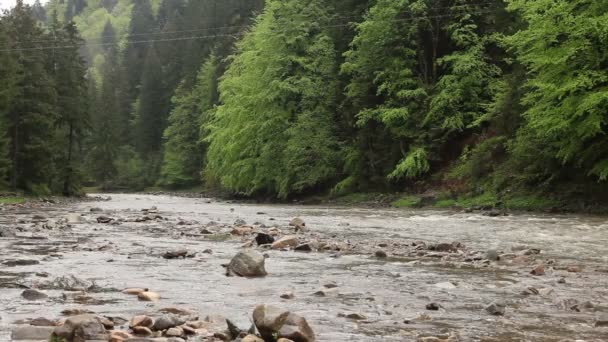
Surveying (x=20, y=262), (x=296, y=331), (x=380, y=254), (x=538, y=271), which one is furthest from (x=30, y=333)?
(x=380, y=254)

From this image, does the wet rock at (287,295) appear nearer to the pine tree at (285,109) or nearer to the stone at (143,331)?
the stone at (143,331)

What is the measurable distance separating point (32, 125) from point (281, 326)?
4239 centimetres

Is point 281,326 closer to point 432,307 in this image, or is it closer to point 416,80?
point 432,307

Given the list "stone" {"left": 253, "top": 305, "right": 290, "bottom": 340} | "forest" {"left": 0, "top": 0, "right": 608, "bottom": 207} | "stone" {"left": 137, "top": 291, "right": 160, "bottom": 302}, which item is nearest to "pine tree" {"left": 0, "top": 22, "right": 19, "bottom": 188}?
"forest" {"left": 0, "top": 0, "right": 608, "bottom": 207}

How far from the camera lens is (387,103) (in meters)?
36.7

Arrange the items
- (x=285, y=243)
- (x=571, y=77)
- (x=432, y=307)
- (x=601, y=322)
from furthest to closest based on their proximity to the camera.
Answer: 1. (x=571, y=77)
2. (x=285, y=243)
3. (x=432, y=307)
4. (x=601, y=322)

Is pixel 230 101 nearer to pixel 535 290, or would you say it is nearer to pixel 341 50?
pixel 341 50

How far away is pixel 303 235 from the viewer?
1716cm

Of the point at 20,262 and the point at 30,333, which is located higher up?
the point at 30,333

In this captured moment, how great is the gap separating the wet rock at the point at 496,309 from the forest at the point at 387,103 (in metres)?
16.4

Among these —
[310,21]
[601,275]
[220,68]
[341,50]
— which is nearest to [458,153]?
[341,50]

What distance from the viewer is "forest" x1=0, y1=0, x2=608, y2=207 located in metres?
24.0

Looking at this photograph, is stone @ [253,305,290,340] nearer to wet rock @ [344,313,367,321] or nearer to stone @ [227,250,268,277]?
wet rock @ [344,313,367,321]

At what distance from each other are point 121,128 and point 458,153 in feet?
269
